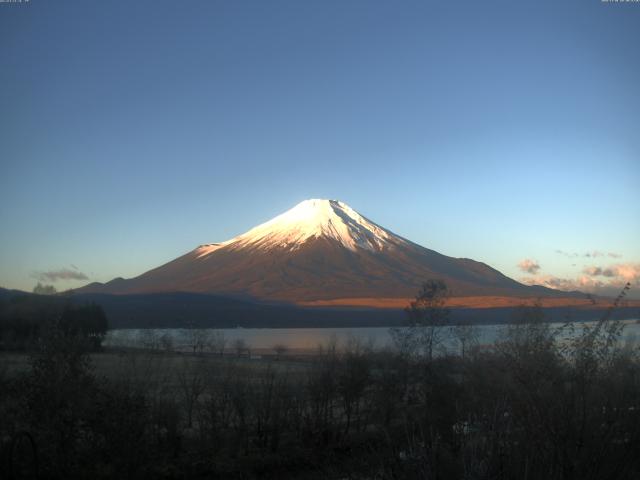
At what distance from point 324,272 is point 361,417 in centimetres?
14459

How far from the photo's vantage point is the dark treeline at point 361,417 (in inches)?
194

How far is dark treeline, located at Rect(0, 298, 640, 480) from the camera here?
4.94 metres

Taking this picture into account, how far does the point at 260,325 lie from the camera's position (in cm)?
11081

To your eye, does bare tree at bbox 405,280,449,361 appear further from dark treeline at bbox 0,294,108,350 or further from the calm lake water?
dark treeline at bbox 0,294,108,350

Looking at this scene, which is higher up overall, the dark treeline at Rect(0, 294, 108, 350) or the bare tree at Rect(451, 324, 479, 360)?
the dark treeline at Rect(0, 294, 108, 350)

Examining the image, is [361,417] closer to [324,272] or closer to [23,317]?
[23,317]

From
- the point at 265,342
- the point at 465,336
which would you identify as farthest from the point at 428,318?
the point at 265,342

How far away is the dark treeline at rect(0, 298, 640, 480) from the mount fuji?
115 metres

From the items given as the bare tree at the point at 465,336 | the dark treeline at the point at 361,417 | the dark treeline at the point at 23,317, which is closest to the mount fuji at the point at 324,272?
the bare tree at the point at 465,336

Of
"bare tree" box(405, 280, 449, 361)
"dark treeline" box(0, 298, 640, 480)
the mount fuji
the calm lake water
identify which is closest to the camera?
"dark treeline" box(0, 298, 640, 480)

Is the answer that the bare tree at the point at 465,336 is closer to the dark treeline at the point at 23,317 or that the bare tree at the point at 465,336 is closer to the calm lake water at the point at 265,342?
the calm lake water at the point at 265,342

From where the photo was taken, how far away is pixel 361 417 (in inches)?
844

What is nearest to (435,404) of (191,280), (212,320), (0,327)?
(0,327)

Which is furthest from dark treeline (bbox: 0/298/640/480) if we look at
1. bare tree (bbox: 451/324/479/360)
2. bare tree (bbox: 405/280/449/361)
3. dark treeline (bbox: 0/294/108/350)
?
dark treeline (bbox: 0/294/108/350)
